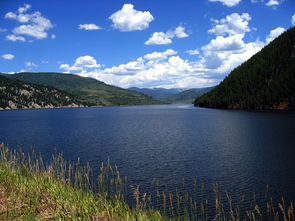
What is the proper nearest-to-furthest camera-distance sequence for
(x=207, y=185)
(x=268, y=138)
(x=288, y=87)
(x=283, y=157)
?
(x=207, y=185) < (x=283, y=157) < (x=268, y=138) < (x=288, y=87)

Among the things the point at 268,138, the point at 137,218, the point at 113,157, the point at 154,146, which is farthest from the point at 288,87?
the point at 137,218

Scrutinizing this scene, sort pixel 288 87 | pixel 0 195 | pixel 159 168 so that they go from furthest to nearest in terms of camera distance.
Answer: pixel 288 87
pixel 159 168
pixel 0 195

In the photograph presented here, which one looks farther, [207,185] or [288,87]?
[288,87]

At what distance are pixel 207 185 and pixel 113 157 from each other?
832 inches

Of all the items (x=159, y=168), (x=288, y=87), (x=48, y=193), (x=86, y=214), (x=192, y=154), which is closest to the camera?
(x=86, y=214)

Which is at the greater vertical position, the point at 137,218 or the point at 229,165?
the point at 137,218

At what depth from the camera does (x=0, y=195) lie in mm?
16141

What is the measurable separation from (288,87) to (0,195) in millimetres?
211965

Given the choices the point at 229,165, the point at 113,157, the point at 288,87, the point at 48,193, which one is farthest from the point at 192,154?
the point at 288,87

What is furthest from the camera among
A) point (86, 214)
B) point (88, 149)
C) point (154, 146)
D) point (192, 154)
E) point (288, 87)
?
point (288, 87)

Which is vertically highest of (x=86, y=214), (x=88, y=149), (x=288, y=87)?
(x=288, y=87)

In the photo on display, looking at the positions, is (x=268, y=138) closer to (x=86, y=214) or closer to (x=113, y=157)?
(x=113, y=157)

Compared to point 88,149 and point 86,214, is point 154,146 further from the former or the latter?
point 86,214

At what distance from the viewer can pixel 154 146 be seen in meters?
60.2
